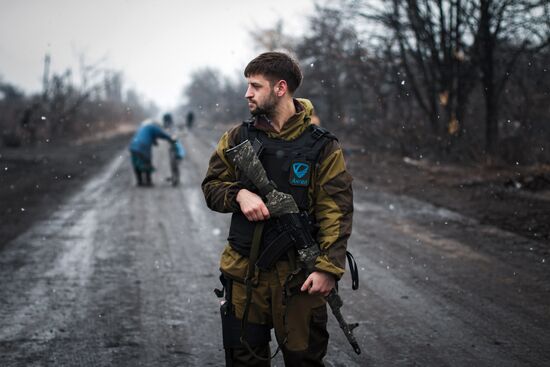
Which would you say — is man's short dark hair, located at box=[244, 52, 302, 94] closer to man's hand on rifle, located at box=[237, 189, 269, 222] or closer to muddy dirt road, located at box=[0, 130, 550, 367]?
man's hand on rifle, located at box=[237, 189, 269, 222]

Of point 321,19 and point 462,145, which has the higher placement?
point 321,19

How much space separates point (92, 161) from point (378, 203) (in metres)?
12.2

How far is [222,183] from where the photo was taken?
2.66 meters

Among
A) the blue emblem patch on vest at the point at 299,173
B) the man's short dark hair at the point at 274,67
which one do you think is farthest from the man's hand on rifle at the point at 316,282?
the man's short dark hair at the point at 274,67

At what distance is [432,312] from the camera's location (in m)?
4.71

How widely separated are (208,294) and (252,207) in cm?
308

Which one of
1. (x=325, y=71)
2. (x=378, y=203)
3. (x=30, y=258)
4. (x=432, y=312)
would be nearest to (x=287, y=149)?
(x=432, y=312)

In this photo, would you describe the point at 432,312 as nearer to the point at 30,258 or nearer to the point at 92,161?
the point at 30,258

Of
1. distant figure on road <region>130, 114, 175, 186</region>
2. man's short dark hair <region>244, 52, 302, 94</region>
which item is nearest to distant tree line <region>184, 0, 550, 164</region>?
distant figure on road <region>130, 114, 175, 186</region>

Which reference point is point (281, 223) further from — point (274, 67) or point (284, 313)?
point (274, 67)

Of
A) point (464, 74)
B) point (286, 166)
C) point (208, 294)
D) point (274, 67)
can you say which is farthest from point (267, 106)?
point (464, 74)

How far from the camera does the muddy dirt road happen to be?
3.95 m

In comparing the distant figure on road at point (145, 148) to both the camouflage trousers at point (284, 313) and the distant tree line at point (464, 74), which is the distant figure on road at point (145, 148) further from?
the camouflage trousers at point (284, 313)

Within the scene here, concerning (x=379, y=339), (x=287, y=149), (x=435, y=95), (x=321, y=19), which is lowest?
(x=379, y=339)
